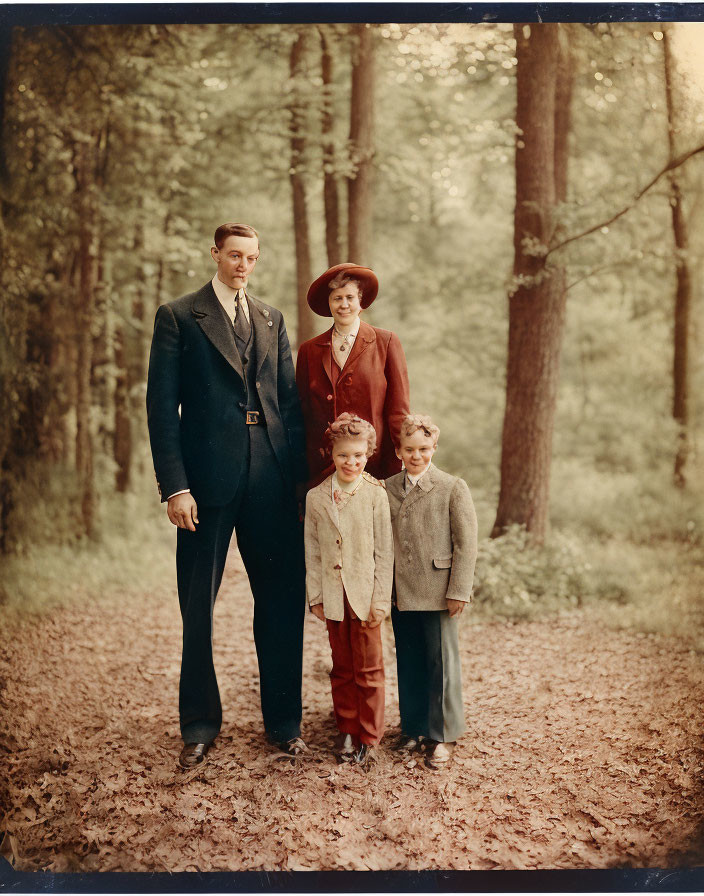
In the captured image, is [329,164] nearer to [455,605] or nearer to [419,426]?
[419,426]

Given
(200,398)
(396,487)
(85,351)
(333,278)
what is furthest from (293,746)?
(85,351)

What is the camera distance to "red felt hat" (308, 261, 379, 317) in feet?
13.2

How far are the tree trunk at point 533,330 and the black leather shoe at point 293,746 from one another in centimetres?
279

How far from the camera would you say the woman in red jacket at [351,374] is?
4.03 meters

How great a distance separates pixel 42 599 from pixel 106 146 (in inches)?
147

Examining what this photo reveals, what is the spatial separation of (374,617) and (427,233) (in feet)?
17.2

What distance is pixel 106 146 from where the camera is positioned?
19.5ft

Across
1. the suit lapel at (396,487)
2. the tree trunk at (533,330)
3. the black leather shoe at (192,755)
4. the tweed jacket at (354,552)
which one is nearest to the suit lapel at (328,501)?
the tweed jacket at (354,552)

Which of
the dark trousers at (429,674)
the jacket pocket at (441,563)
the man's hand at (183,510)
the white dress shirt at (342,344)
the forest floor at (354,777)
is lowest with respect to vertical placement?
the forest floor at (354,777)

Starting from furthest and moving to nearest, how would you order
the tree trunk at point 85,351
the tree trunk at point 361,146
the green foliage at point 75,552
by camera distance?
the tree trunk at point 85,351 → the tree trunk at point 361,146 → the green foliage at point 75,552

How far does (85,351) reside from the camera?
6.84 meters

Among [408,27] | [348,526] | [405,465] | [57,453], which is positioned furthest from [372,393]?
[57,453]

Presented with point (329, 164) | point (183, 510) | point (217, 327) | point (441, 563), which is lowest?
point (441, 563)

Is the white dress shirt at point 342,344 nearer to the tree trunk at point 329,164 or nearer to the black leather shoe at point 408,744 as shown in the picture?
the black leather shoe at point 408,744
